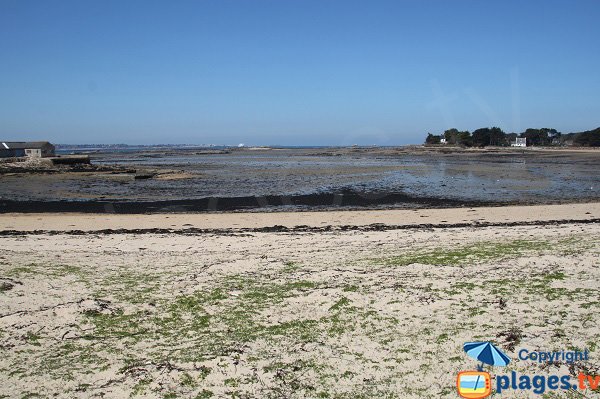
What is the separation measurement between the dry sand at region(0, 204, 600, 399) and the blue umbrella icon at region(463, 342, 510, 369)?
100 millimetres

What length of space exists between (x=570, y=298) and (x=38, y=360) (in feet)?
25.3

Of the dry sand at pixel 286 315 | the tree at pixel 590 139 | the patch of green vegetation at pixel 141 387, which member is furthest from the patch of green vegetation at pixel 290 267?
the tree at pixel 590 139

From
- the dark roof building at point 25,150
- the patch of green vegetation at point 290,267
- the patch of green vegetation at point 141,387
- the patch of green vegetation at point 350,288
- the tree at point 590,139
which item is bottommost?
the patch of green vegetation at point 141,387

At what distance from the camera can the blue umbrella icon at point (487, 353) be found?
523cm

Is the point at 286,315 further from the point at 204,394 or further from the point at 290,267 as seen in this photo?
the point at 290,267

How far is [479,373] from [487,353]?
0.45 metres

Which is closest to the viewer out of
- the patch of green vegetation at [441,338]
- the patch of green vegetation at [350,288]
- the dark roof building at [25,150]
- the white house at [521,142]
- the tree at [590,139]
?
the patch of green vegetation at [441,338]

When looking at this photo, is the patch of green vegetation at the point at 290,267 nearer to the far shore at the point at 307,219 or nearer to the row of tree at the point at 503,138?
the far shore at the point at 307,219

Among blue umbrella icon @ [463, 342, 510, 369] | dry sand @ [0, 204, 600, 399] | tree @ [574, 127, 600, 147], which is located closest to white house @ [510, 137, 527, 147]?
tree @ [574, 127, 600, 147]

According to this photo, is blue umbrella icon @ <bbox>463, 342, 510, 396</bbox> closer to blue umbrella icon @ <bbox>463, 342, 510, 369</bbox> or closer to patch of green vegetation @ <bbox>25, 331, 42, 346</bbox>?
blue umbrella icon @ <bbox>463, 342, 510, 369</bbox>

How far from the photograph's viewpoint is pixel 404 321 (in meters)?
6.48

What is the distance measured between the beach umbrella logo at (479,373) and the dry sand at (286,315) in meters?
0.11

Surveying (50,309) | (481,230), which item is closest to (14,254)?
(50,309)

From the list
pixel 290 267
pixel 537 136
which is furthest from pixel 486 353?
pixel 537 136
